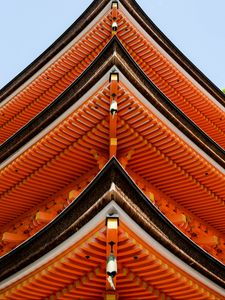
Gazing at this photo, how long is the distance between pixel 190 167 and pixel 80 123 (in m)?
2.57

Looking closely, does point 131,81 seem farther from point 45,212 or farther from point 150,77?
→ point 150,77

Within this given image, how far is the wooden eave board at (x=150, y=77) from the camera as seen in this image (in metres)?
12.0

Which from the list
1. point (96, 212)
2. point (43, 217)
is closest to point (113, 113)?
point (96, 212)

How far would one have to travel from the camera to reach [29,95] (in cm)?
1264

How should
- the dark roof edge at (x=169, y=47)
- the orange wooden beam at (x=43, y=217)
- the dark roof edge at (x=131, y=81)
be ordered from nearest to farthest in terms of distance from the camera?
the dark roof edge at (x=131, y=81)
the orange wooden beam at (x=43, y=217)
the dark roof edge at (x=169, y=47)

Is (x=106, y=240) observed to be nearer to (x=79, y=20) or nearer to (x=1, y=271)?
(x=1, y=271)

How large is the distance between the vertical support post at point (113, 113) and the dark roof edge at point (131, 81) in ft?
1.11

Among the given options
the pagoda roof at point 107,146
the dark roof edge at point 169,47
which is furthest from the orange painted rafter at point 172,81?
the pagoda roof at point 107,146

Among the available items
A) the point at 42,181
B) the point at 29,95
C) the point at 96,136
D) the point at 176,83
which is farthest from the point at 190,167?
the point at 29,95

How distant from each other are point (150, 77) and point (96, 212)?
8.55m

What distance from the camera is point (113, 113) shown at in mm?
6250

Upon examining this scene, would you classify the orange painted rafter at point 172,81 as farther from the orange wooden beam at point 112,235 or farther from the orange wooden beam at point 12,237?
the orange wooden beam at point 112,235

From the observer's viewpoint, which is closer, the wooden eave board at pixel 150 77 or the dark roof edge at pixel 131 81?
the dark roof edge at pixel 131 81

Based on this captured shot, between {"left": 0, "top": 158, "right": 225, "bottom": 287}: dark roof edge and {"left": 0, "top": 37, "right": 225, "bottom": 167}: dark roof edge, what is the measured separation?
7.82ft
